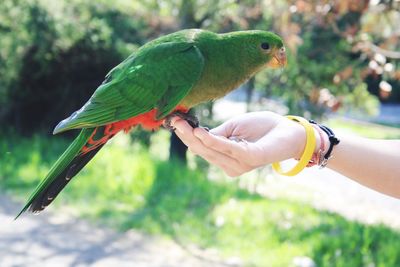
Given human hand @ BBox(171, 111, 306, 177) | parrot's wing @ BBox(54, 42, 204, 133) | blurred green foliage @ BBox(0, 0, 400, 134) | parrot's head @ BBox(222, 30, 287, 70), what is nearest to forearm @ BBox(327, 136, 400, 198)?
human hand @ BBox(171, 111, 306, 177)

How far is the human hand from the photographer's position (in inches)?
67.5

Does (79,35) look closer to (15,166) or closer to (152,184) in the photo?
(15,166)

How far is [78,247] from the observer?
3.99 meters

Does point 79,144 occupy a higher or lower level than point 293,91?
higher

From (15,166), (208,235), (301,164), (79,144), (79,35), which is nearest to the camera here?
(301,164)

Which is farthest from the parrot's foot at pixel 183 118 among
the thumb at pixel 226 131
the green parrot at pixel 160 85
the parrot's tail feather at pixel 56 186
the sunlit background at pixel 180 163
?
the sunlit background at pixel 180 163

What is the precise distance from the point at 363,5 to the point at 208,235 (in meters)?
2.01

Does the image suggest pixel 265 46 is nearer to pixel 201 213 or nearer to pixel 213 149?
pixel 213 149

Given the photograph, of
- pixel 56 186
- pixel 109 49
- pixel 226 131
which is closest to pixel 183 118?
pixel 226 131

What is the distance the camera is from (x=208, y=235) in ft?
13.3

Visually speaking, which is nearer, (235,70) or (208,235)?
(235,70)

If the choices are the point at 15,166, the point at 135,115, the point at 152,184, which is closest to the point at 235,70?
the point at 135,115

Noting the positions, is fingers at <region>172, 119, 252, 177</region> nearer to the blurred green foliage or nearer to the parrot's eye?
the parrot's eye

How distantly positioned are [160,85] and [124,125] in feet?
0.72
